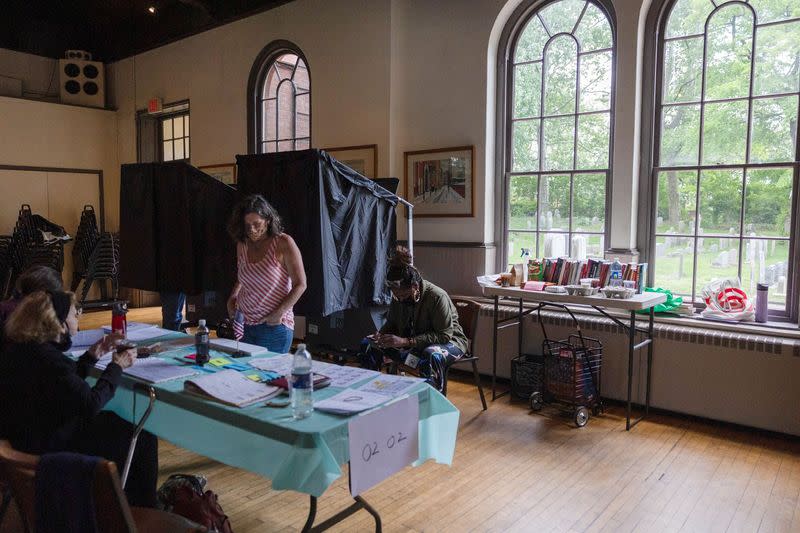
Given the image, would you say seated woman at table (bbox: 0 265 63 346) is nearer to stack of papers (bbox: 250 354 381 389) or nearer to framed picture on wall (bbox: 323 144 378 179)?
stack of papers (bbox: 250 354 381 389)

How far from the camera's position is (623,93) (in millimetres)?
4484

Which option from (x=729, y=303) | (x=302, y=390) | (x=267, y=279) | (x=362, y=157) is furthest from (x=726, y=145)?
(x=302, y=390)

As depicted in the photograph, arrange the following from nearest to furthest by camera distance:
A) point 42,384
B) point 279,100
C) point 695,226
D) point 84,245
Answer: point 42,384, point 695,226, point 279,100, point 84,245

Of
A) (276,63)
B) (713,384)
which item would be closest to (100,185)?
(276,63)

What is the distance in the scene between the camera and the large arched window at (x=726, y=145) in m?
3.98

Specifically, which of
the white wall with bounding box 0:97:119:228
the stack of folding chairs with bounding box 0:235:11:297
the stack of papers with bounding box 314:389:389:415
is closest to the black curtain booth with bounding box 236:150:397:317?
the stack of papers with bounding box 314:389:389:415

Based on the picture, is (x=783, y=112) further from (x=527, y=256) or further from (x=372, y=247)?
(x=372, y=247)

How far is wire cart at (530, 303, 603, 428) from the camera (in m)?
4.08

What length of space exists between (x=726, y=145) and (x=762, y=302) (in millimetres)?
1095

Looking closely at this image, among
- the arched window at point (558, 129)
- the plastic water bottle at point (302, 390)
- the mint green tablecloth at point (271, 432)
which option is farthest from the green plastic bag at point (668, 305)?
the plastic water bottle at point (302, 390)

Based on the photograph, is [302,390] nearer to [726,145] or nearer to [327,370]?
[327,370]

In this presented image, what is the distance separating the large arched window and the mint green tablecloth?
2.85 meters

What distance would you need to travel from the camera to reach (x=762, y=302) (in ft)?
13.0

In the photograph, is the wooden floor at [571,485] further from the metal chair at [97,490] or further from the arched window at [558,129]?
the arched window at [558,129]
